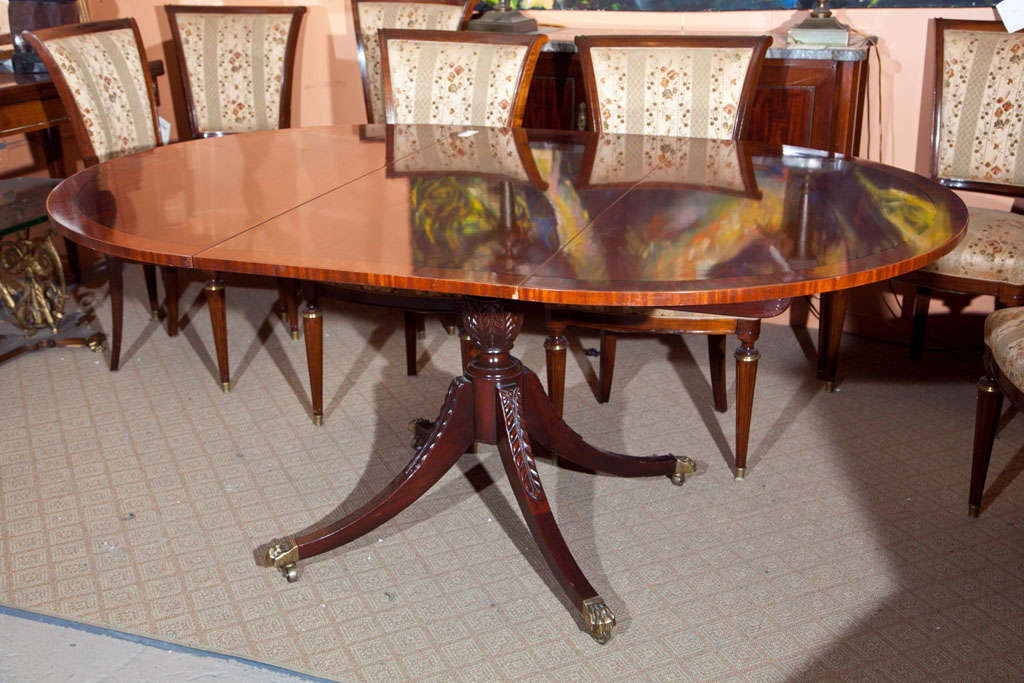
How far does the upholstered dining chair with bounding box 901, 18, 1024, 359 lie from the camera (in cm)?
265

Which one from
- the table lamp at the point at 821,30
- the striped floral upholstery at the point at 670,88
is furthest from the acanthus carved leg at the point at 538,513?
the table lamp at the point at 821,30

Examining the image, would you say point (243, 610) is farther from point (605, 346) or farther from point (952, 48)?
point (952, 48)

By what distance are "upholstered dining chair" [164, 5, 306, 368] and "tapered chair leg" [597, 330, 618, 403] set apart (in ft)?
3.88

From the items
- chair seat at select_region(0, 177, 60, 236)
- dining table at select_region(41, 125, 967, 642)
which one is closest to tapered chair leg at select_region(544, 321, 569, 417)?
dining table at select_region(41, 125, 967, 642)

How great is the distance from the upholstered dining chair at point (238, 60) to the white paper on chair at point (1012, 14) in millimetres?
2104

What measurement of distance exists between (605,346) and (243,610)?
1.17 meters

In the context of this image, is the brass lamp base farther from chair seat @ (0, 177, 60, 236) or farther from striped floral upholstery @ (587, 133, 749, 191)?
chair seat @ (0, 177, 60, 236)

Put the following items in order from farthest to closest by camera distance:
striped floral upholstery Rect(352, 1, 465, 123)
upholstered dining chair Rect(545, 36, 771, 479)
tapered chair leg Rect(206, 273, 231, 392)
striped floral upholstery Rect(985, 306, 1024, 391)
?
1. striped floral upholstery Rect(352, 1, 465, 123)
2. tapered chair leg Rect(206, 273, 231, 392)
3. upholstered dining chair Rect(545, 36, 771, 479)
4. striped floral upholstery Rect(985, 306, 1024, 391)

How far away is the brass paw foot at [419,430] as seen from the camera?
8.15 feet

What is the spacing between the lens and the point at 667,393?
283 centimetres

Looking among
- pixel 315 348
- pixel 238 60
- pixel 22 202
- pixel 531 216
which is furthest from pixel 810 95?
pixel 22 202

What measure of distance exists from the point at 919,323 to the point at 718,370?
671 mm

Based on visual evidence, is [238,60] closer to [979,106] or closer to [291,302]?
[291,302]

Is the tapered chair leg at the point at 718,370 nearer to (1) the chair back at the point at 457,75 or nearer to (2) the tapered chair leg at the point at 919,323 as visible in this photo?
(2) the tapered chair leg at the point at 919,323
